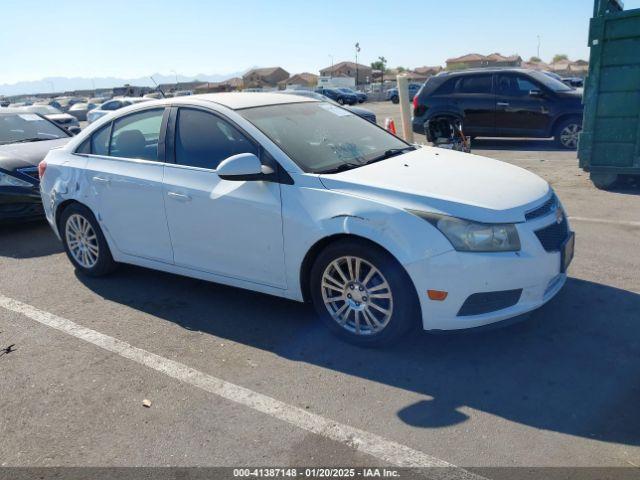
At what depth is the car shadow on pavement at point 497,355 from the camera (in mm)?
3000

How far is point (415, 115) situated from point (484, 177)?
9.86 meters

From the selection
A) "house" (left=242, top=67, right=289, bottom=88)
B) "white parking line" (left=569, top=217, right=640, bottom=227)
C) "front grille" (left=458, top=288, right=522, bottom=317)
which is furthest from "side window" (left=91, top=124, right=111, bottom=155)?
"house" (left=242, top=67, right=289, bottom=88)

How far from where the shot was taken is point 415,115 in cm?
1337

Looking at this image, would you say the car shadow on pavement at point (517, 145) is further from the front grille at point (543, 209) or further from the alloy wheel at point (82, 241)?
the alloy wheel at point (82, 241)

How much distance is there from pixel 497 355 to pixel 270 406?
4.81ft

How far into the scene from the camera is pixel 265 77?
309ft

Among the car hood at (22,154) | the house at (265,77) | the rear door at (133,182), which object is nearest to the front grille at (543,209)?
the rear door at (133,182)

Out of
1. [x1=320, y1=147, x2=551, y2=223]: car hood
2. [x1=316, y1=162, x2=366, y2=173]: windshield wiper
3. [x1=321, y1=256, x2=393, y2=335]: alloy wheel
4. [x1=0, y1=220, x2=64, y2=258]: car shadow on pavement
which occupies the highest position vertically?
[x1=316, y1=162, x2=366, y2=173]: windshield wiper

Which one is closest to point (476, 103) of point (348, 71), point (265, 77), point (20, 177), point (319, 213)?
point (20, 177)

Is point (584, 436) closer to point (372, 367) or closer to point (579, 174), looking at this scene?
point (372, 367)

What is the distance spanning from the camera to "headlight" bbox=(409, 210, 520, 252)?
3301 mm

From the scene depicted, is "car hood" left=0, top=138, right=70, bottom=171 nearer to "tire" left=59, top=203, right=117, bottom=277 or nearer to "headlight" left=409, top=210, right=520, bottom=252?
"tire" left=59, top=203, right=117, bottom=277

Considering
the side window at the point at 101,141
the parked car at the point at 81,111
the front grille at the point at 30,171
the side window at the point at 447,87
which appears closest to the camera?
the side window at the point at 101,141

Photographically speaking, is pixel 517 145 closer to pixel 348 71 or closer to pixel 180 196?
pixel 180 196
